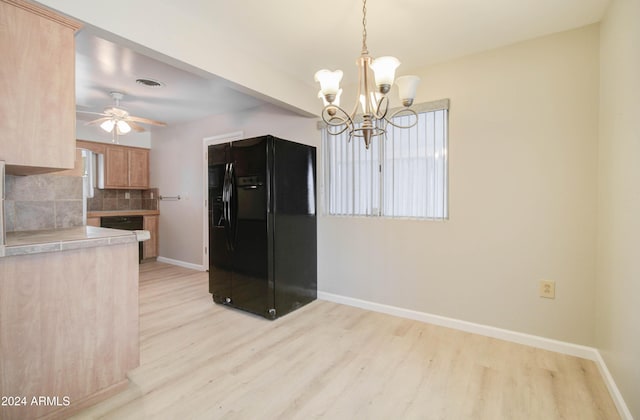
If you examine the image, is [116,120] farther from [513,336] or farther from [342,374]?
[513,336]

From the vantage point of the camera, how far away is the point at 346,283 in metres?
3.18

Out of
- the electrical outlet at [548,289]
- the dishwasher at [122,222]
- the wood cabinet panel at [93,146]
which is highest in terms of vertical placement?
the wood cabinet panel at [93,146]

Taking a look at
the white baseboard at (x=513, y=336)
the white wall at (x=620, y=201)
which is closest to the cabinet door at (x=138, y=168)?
the white baseboard at (x=513, y=336)

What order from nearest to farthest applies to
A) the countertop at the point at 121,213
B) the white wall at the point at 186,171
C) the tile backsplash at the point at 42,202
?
the tile backsplash at the point at 42,202 < the white wall at the point at 186,171 < the countertop at the point at 121,213

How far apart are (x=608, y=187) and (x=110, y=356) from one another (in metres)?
3.13

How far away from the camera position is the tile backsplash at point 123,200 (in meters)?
5.06

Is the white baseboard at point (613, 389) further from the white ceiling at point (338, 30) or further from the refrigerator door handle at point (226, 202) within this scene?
the refrigerator door handle at point (226, 202)

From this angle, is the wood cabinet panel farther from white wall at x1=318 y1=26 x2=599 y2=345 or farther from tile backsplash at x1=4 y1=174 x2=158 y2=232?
white wall at x1=318 y1=26 x2=599 y2=345

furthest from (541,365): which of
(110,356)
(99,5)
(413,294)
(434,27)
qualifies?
(99,5)

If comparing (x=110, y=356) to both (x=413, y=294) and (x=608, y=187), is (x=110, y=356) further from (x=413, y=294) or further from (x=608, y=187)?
(x=608, y=187)

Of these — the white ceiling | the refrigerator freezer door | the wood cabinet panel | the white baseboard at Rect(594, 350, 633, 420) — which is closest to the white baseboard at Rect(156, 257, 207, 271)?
the refrigerator freezer door

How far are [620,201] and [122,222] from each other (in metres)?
5.82

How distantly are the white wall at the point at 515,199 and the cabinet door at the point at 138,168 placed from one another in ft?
15.3

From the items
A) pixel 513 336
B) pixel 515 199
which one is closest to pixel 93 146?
pixel 515 199
